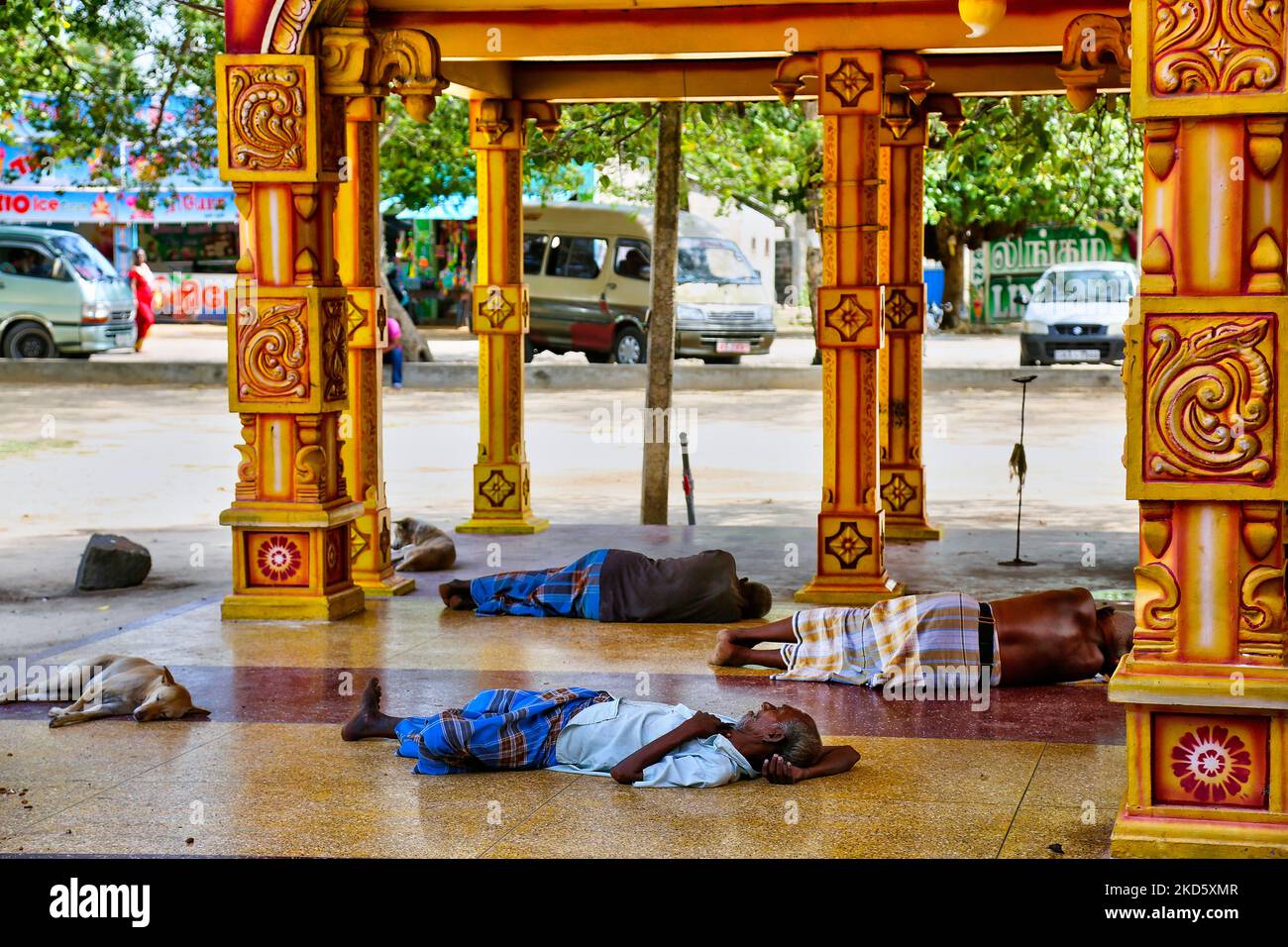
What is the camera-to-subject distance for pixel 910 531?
459 inches

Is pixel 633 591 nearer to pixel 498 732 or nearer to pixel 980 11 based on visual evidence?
pixel 498 732

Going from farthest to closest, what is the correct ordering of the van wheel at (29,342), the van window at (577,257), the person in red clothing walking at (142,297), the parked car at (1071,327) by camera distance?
the person in red clothing walking at (142,297)
the van wheel at (29,342)
the van window at (577,257)
the parked car at (1071,327)

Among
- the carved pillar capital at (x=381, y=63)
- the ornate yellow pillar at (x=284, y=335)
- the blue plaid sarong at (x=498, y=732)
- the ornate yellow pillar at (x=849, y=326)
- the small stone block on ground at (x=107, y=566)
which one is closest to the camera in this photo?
the blue plaid sarong at (x=498, y=732)

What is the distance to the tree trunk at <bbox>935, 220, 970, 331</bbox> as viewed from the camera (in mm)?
33031

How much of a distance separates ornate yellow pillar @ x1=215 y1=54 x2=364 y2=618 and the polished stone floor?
18.1 inches

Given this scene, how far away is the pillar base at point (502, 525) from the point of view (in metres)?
11.9

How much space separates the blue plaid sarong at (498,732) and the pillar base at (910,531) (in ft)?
19.5

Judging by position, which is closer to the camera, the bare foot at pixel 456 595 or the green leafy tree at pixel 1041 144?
the bare foot at pixel 456 595

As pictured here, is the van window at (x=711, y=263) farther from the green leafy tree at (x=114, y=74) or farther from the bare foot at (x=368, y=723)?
the bare foot at (x=368, y=723)

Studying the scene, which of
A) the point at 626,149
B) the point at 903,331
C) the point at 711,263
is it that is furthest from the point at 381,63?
the point at 711,263

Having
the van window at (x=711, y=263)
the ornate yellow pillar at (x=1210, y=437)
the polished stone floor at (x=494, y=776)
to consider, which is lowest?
the polished stone floor at (x=494, y=776)

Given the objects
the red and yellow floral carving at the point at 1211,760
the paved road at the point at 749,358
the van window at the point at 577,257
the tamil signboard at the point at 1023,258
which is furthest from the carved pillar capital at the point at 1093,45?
the tamil signboard at the point at 1023,258

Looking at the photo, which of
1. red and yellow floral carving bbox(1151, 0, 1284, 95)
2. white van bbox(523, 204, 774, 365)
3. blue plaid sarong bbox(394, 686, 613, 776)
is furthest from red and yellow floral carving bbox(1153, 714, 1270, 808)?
white van bbox(523, 204, 774, 365)

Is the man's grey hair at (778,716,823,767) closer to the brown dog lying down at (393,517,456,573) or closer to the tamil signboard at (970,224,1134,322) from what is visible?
the brown dog lying down at (393,517,456,573)
